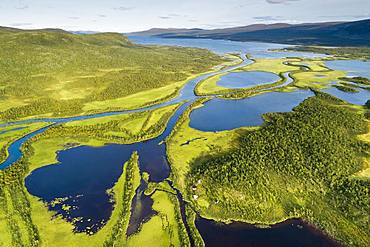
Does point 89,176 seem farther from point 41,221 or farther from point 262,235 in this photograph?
point 262,235

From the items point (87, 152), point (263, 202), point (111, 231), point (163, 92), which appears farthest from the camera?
point (163, 92)

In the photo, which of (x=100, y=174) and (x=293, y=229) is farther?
(x=100, y=174)

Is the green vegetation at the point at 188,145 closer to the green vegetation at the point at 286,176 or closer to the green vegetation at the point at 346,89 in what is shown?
the green vegetation at the point at 286,176

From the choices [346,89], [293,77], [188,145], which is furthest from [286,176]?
[293,77]

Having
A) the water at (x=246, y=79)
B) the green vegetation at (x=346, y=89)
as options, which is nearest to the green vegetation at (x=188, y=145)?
the water at (x=246, y=79)

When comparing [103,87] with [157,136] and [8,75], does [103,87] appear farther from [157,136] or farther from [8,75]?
[157,136]

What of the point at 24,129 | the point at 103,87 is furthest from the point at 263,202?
the point at 103,87
